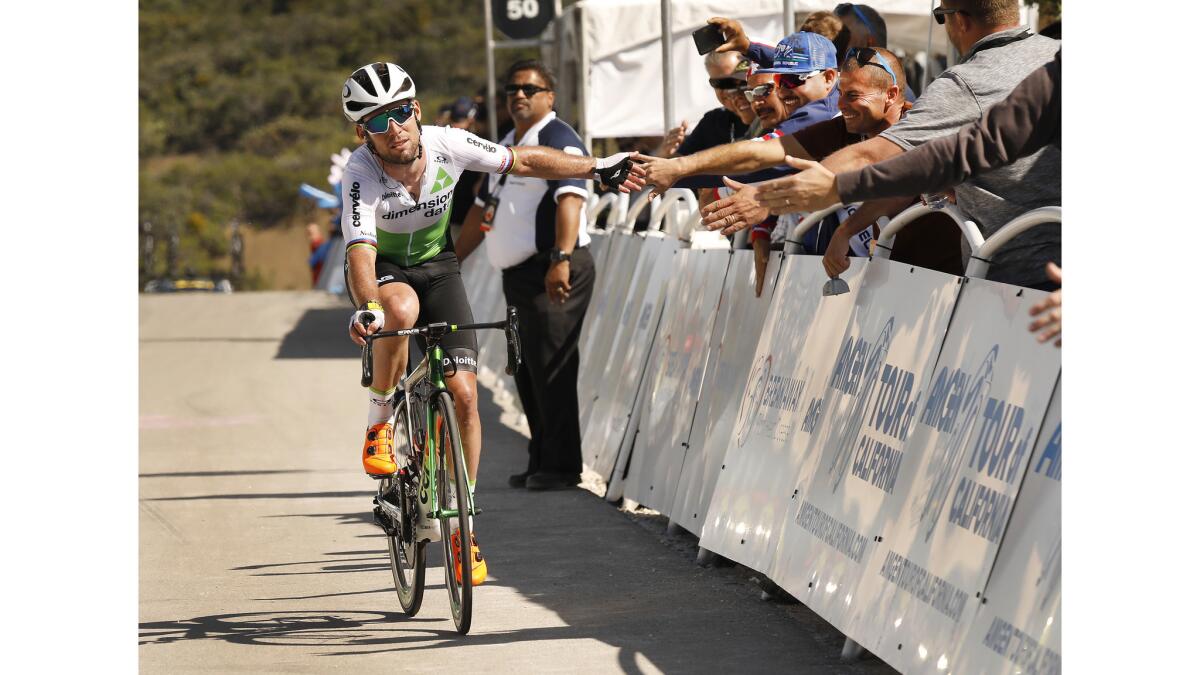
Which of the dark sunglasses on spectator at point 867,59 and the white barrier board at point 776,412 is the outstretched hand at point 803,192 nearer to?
the white barrier board at point 776,412

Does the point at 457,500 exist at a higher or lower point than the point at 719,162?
lower

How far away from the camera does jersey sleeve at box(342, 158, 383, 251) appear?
729 centimetres

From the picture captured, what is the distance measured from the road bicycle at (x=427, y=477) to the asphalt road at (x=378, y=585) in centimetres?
20

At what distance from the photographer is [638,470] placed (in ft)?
31.8

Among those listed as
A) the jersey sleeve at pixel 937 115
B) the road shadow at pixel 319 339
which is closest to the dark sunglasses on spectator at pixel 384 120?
the jersey sleeve at pixel 937 115

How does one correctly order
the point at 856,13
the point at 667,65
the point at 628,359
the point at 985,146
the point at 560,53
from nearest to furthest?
the point at 985,146, the point at 856,13, the point at 628,359, the point at 667,65, the point at 560,53

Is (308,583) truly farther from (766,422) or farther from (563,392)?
(563,392)

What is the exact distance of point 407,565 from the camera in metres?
7.34

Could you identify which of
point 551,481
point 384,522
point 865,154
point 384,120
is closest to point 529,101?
point 551,481

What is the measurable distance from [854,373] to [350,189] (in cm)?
231

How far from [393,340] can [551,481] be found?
10.8ft

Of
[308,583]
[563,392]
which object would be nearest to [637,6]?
[563,392]

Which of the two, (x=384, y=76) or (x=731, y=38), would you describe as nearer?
(x=384, y=76)

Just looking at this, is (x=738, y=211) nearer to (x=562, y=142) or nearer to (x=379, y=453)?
(x=379, y=453)
